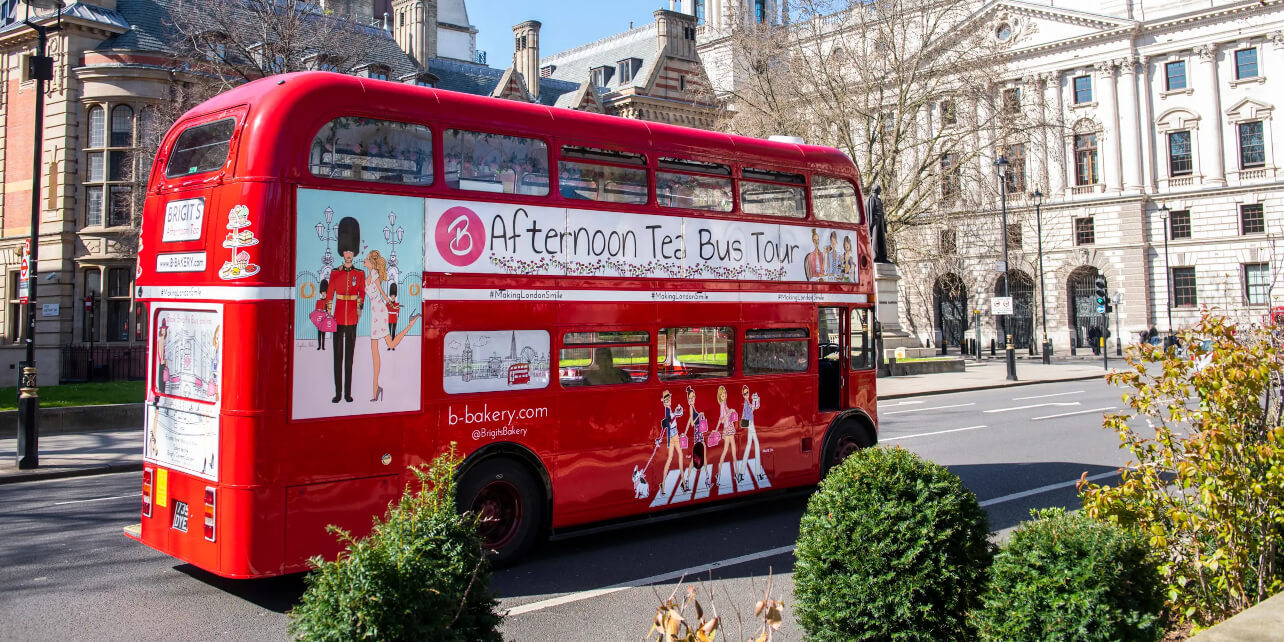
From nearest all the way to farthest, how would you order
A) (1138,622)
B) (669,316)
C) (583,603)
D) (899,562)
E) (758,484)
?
(1138,622) < (899,562) < (583,603) < (669,316) < (758,484)

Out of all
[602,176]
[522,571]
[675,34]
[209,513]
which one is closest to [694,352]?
[602,176]

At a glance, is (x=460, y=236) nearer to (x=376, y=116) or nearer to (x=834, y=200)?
(x=376, y=116)

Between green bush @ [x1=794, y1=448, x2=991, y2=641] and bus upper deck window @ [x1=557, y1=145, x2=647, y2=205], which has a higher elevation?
bus upper deck window @ [x1=557, y1=145, x2=647, y2=205]

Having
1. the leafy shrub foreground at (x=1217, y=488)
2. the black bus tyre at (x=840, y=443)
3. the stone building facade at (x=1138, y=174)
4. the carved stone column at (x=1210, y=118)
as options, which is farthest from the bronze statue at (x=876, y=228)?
the carved stone column at (x=1210, y=118)

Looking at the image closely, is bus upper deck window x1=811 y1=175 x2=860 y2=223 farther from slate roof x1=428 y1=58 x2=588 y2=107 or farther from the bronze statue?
slate roof x1=428 y1=58 x2=588 y2=107

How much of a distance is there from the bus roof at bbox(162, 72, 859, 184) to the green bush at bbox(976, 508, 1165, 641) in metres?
5.36

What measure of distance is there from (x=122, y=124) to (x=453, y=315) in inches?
1162

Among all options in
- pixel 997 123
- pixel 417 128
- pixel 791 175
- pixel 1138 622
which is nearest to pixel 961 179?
pixel 997 123

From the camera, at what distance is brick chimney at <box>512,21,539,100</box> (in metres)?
49.7

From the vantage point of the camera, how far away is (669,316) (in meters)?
9.59

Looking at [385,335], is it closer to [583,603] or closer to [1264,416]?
[583,603]

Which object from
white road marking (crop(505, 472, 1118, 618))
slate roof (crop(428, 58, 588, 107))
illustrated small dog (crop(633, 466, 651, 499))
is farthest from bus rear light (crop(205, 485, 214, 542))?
slate roof (crop(428, 58, 588, 107))

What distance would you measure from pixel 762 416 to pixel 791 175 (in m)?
2.88

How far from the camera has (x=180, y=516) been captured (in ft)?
24.5
